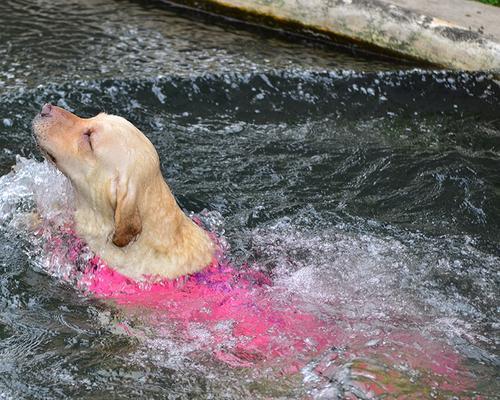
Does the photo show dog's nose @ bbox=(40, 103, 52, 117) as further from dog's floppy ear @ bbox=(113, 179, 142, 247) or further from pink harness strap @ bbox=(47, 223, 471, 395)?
pink harness strap @ bbox=(47, 223, 471, 395)

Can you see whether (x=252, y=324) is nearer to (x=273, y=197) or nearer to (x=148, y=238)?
(x=148, y=238)

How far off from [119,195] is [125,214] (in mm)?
128

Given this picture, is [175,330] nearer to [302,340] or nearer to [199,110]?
[302,340]

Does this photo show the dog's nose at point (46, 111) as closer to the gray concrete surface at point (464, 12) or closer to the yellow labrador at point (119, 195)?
the yellow labrador at point (119, 195)

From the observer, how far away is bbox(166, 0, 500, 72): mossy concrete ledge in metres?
9.62

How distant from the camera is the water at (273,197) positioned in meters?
5.46

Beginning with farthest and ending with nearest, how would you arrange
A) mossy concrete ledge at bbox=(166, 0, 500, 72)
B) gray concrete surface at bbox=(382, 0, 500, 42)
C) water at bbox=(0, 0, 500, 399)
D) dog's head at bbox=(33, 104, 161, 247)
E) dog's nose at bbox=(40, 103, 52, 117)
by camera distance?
gray concrete surface at bbox=(382, 0, 500, 42), mossy concrete ledge at bbox=(166, 0, 500, 72), dog's nose at bbox=(40, 103, 52, 117), dog's head at bbox=(33, 104, 161, 247), water at bbox=(0, 0, 500, 399)

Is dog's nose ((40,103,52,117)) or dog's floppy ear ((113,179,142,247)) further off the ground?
dog's nose ((40,103,52,117))

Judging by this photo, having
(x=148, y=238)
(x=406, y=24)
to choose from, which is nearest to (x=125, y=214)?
(x=148, y=238)

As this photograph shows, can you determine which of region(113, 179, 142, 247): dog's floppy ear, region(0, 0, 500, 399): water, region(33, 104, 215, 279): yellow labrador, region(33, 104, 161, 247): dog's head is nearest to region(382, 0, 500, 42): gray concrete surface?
region(0, 0, 500, 399): water

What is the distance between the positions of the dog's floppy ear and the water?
60 cm

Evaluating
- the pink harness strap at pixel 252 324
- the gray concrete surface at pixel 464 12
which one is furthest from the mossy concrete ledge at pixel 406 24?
the pink harness strap at pixel 252 324

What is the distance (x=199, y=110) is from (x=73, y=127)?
293 centimetres

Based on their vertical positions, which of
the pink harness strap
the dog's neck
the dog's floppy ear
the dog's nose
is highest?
the dog's nose
